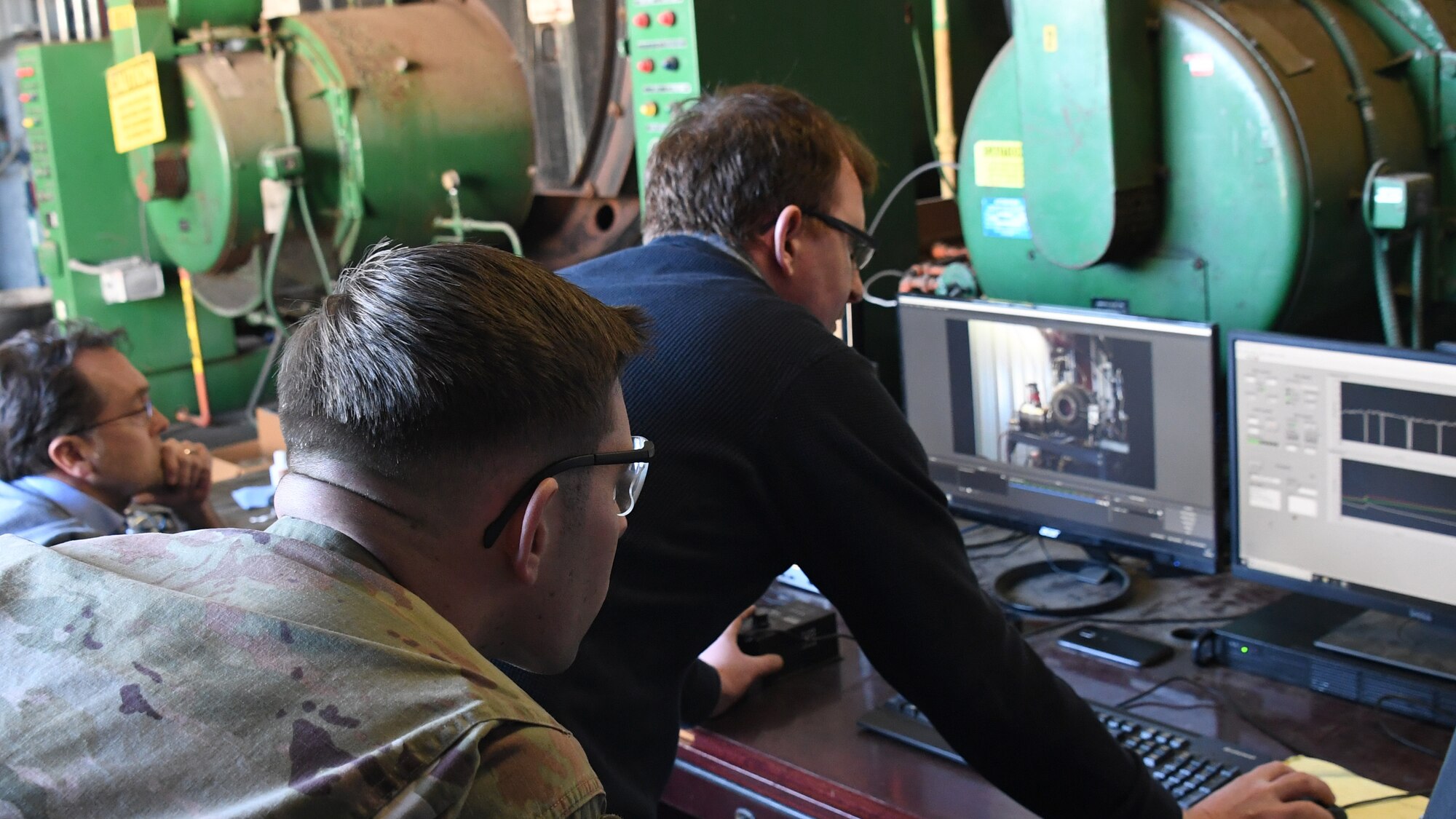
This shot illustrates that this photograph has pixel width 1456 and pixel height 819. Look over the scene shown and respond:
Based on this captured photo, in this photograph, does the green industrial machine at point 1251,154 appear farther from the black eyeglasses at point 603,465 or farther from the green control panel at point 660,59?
the black eyeglasses at point 603,465

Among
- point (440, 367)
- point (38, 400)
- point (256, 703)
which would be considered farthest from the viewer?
point (38, 400)

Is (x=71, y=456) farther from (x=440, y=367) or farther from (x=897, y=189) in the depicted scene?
(x=440, y=367)

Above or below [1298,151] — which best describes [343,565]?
below

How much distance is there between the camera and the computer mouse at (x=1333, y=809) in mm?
1355

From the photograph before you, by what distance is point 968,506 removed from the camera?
2162mm

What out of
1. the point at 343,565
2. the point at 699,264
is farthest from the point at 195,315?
the point at 343,565

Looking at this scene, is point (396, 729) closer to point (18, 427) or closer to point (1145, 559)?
point (1145, 559)

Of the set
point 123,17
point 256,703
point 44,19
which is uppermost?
point 44,19

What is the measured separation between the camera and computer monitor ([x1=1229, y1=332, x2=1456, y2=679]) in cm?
162

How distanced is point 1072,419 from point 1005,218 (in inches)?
19.9

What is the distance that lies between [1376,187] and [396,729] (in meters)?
1.72

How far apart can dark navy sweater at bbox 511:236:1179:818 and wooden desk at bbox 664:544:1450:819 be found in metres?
0.19

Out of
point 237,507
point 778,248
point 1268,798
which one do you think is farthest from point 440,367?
point 237,507

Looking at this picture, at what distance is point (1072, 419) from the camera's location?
199 centimetres
